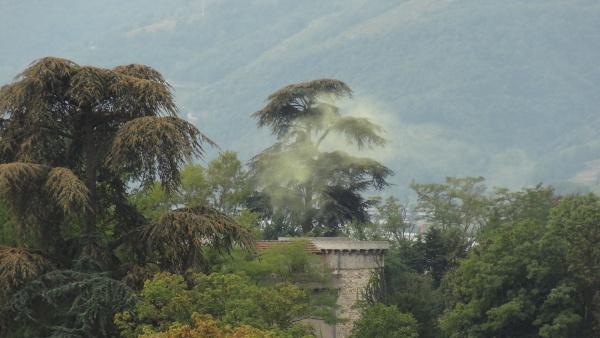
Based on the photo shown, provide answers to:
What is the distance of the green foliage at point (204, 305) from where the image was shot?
33.6 metres

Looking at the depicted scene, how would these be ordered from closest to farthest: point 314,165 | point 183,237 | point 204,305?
point 183,237
point 204,305
point 314,165

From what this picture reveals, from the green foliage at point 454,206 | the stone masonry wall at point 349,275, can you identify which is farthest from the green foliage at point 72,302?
the green foliage at point 454,206

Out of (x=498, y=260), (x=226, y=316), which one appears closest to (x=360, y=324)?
(x=498, y=260)

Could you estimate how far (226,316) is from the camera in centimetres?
3522

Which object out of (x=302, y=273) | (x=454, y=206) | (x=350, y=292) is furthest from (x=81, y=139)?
(x=454, y=206)

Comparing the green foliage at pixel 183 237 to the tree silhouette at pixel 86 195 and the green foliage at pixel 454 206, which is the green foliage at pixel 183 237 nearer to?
the tree silhouette at pixel 86 195

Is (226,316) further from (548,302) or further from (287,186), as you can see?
(287,186)

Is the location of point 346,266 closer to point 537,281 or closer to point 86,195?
point 537,281

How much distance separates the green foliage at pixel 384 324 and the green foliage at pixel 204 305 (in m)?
13.6

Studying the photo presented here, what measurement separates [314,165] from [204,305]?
45.4m

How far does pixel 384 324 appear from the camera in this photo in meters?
51.9

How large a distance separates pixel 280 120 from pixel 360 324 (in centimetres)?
3059

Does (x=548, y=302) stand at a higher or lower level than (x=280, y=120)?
lower

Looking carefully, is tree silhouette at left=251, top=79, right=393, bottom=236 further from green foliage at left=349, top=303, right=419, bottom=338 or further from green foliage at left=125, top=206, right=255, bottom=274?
green foliage at left=125, top=206, right=255, bottom=274
